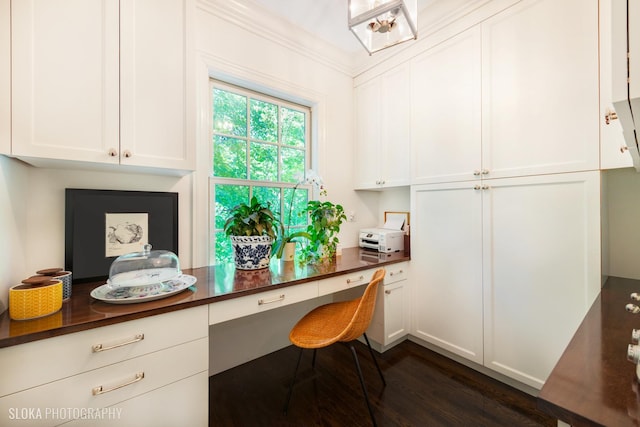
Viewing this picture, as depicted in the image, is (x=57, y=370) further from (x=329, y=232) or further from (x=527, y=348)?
(x=527, y=348)

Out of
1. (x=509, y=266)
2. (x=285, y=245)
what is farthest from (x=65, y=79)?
(x=509, y=266)

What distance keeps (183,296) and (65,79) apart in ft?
3.54

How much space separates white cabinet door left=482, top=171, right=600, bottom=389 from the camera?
1.43 meters

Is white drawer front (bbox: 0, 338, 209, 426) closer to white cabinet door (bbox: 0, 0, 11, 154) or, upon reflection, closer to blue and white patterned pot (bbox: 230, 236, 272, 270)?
blue and white patterned pot (bbox: 230, 236, 272, 270)

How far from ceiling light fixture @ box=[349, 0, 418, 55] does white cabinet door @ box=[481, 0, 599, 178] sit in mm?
736

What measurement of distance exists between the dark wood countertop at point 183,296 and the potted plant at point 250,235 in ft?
0.24

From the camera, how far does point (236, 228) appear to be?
1.72m

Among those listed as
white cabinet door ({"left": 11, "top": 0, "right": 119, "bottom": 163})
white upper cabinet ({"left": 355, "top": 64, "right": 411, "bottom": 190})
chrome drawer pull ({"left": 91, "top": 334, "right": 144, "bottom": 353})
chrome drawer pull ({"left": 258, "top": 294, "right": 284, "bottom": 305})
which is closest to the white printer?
white upper cabinet ({"left": 355, "top": 64, "right": 411, "bottom": 190})

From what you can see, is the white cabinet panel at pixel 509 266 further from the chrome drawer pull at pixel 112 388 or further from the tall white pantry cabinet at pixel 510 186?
the chrome drawer pull at pixel 112 388

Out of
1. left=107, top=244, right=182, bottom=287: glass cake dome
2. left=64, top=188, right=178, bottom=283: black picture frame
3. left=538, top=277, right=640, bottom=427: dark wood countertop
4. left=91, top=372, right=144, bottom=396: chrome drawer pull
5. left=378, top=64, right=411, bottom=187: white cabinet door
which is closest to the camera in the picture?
left=538, top=277, right=640, bottom=427: dark wood countertop

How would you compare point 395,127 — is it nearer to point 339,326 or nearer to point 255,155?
point 255,155

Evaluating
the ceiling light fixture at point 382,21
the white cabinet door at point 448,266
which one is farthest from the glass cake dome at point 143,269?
the white cabinet door at point 448,266

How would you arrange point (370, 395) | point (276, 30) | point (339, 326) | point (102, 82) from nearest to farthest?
point (102, 82) → point (339, 326) → point (370, 395) → point (276, 30)

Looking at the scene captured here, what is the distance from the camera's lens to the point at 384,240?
2357 mm
